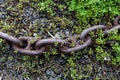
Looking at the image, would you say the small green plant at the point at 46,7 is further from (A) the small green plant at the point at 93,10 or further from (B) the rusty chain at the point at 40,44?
(B) the rusty chain at the point at 40,44

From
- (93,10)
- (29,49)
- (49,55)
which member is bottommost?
(49,55)

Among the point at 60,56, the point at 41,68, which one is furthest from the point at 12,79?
the point at 60,56

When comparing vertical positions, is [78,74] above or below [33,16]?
below

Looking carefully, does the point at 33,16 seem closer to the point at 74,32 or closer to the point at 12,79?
the point at 74,32

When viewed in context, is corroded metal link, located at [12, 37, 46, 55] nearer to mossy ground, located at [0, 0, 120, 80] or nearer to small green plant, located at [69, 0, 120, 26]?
mossy ground, located at [0, 0, 120, 80]

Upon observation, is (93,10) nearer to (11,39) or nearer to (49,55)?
(49,55)

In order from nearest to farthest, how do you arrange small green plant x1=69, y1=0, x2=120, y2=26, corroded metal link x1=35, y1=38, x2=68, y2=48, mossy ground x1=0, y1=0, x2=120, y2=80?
corroded metal link x1=35, y1=38, x2=68, y2=48
mossy ground x1=0, y1=0, x2=120, y2=80
small green plant x1=69, y1=0, x2=120, y2=26

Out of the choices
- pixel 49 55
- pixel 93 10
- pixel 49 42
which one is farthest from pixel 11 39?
pixel 93 10

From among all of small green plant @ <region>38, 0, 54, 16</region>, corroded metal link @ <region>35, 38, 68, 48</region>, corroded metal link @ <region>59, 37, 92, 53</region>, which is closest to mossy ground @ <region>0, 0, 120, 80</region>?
small green plant @ <region>38, 0, 54, 16</region>
